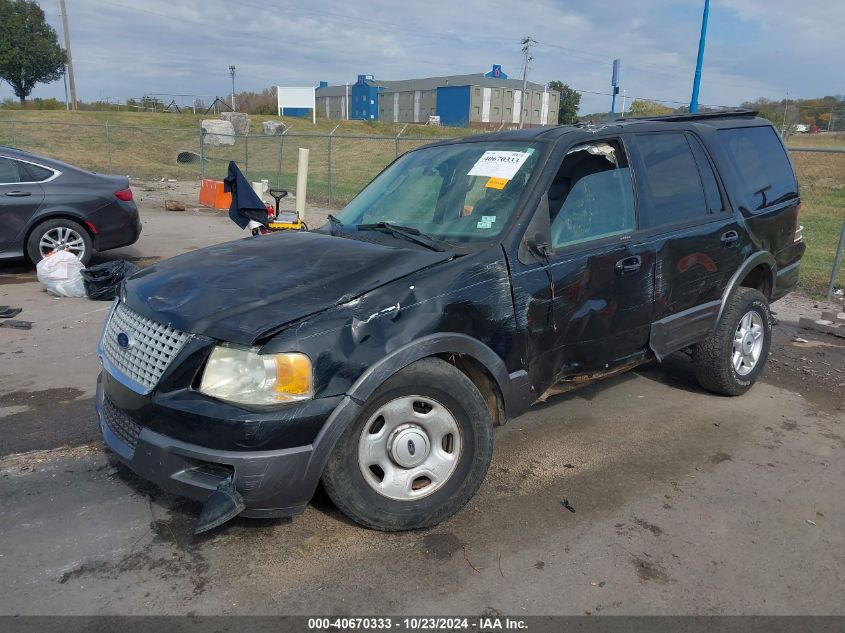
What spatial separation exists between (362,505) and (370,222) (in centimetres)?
182

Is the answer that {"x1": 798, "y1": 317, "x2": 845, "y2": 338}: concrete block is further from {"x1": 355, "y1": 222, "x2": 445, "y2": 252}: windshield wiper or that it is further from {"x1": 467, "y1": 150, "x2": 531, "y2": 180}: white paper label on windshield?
{"x1": 355, "y1": 222, "x2": 445, "y2": 252}: windshield wiper

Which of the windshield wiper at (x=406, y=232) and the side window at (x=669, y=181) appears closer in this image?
the windshield wiper at (x=406, y=232)

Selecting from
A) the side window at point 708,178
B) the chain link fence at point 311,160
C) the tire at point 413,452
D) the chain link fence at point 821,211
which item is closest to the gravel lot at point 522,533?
the tire at point 413,452

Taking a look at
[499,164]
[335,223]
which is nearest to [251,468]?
[335,223]

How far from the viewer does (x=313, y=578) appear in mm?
2859

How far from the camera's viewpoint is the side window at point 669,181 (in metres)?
4.22

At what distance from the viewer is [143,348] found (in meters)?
3.04

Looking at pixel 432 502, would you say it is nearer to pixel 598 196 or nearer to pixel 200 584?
pixel 200 584

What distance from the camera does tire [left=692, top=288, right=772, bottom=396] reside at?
4.79m

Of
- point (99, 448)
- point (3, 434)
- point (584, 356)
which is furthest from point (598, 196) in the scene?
point (3, 434)

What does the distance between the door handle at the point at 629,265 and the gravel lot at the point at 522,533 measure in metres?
→ 1.12

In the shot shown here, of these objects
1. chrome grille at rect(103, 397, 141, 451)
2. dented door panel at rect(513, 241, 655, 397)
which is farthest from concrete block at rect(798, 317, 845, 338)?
chrome grille at rect(103, 397, 141, 451)

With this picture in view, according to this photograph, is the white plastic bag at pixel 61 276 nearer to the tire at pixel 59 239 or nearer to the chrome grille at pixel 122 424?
the tire at pixel 59 239

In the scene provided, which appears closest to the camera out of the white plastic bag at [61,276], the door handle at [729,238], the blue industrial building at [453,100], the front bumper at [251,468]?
the front bumper at [251,468]
